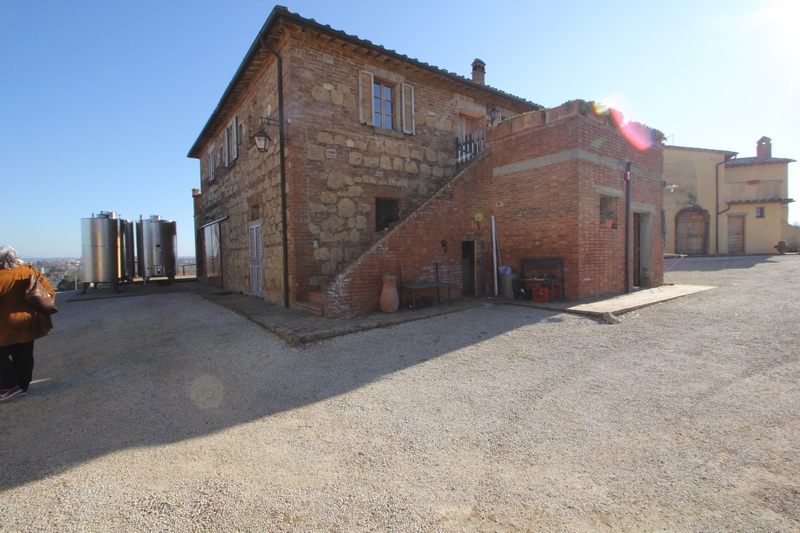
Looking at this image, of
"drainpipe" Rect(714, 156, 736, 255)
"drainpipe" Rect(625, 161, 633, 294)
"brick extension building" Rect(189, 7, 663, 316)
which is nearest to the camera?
"brick extension building" Rect(189, 7, 663, 316)

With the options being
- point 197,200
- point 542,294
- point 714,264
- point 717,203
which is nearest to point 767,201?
point 717,203

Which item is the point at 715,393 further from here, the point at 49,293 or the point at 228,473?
the point at 49,293

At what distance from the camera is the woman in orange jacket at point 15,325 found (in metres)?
3.91

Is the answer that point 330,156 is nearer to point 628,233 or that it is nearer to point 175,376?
point 175,376

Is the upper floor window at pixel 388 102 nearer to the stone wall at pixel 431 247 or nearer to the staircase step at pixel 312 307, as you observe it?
the stone wall at pixel 431 247

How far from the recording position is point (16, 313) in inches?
155

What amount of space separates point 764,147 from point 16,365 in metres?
40.8

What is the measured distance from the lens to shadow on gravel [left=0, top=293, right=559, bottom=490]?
3160mm

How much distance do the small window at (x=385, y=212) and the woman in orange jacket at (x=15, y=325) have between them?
668 cm

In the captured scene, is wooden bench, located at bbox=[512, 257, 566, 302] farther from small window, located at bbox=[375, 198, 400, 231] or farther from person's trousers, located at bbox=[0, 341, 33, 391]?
person's trousers, located at bbox=[0, 341, 33, 391]

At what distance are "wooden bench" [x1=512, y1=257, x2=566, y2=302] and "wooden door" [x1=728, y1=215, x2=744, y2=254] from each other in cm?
2379

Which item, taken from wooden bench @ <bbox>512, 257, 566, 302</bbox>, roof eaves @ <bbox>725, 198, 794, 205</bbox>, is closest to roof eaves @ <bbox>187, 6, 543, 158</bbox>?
wooden bench @ <bbox>512, 257, 566, 302</bbox>

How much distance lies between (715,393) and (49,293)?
750 centimetres

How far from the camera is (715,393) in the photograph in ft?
12.3
